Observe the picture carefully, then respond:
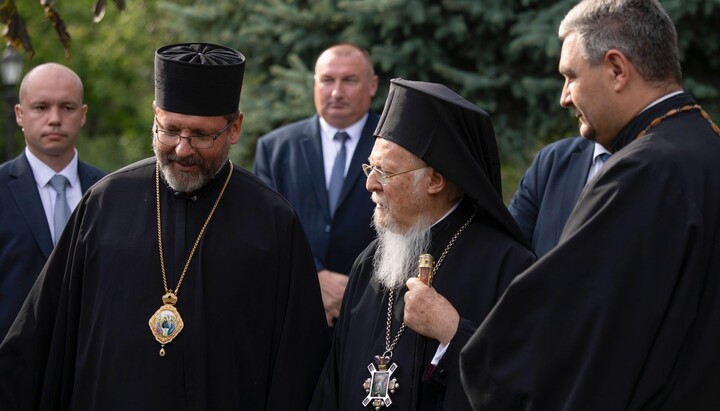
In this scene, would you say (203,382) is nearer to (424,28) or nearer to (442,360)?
(442,360)

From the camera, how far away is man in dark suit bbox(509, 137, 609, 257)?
19.0 ft

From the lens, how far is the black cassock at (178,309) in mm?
4922

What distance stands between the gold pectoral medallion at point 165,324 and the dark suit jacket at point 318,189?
2.35 m

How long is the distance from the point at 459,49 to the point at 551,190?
4.65 meters

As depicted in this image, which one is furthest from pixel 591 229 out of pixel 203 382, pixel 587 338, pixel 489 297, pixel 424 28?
pixel 424 28

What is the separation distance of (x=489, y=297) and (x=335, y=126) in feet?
10.7

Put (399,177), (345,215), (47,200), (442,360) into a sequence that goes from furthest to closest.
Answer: (345,215)
(47,200)
(399,177)
(442,360)

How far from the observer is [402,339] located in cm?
480

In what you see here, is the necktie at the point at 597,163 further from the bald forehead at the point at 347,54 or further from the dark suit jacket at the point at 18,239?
the dark suit jacket at the point at 18,239

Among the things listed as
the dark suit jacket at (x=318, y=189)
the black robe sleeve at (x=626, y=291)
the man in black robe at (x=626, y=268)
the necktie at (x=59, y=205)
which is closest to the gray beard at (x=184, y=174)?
the necktie at (x=59, y=205)

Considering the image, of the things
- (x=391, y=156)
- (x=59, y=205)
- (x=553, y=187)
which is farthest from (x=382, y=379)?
(x=59, y=205)

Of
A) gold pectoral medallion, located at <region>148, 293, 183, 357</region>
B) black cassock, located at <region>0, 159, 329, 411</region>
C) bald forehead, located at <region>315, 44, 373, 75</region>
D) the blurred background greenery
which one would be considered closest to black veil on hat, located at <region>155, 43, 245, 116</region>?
black cassock, located at <region>0, 159, 329, 411</region>

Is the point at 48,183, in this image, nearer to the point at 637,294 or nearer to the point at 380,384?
the point at 380,384

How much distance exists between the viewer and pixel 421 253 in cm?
493
